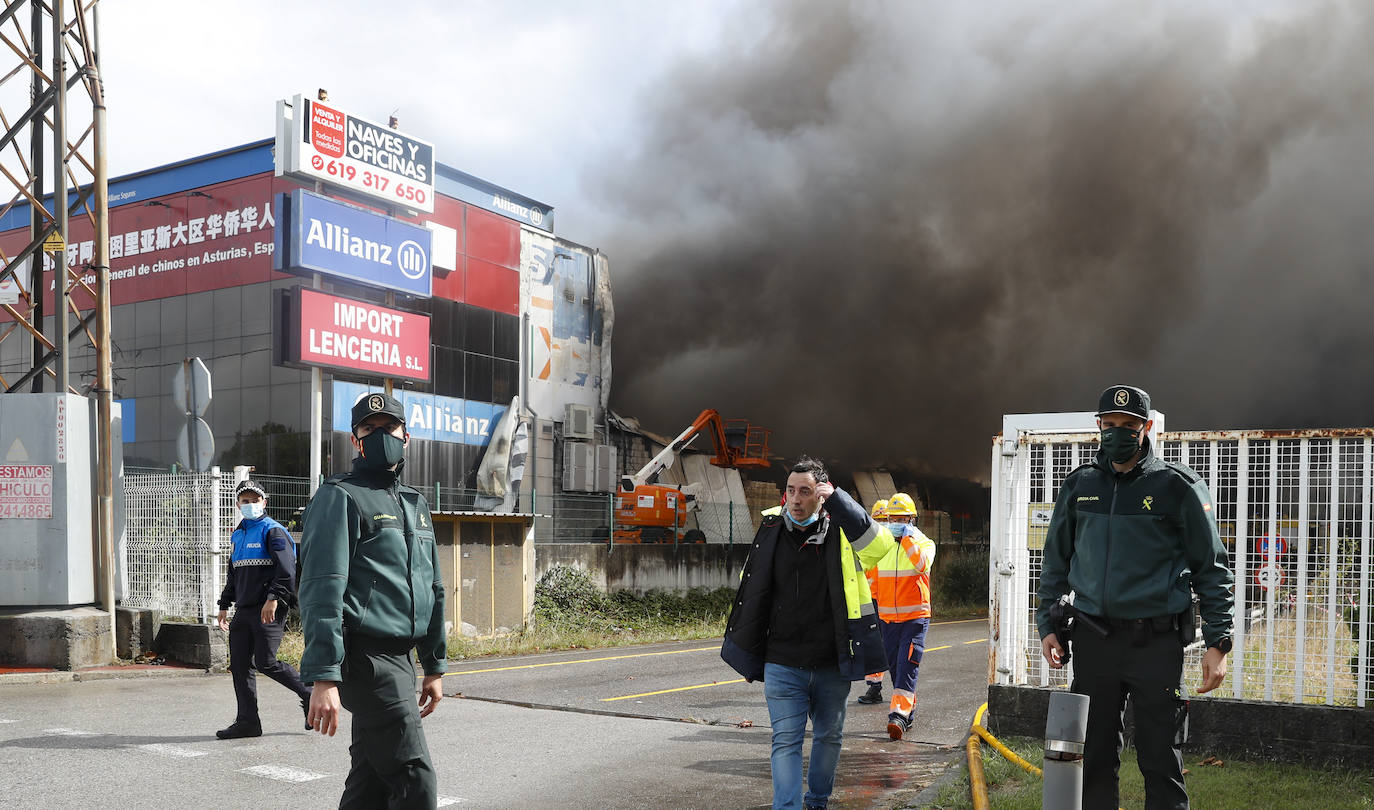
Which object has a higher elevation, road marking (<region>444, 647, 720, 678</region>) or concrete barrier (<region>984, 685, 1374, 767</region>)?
concrete barrier (<region>984, 685, 1374, 767</region>)

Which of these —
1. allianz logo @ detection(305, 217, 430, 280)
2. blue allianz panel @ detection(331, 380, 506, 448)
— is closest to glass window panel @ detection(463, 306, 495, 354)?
blue allianz panel @ detection(331, 380, 506, 448)

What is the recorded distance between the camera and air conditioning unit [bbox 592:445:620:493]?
108 feet

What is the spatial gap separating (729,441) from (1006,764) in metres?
30.9

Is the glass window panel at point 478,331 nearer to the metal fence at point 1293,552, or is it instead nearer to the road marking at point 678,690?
the road marking at point 678,690

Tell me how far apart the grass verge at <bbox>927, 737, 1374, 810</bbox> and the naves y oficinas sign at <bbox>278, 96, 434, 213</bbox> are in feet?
54.0

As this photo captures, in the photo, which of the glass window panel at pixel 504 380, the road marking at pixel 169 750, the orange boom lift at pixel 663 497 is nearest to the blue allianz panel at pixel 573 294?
the glass window panel at pixel 504 380

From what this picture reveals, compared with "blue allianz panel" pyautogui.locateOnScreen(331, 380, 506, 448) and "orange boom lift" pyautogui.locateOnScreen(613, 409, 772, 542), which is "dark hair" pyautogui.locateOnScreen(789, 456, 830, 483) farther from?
"blue allianz panel" pyautogui.locateOnScreen(331, 380, 506, 448)

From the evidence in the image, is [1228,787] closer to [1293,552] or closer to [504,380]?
[1293,552]

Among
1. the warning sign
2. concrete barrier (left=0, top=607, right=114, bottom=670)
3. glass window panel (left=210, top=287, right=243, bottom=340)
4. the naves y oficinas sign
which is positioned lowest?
concrete barrier (left=0, top=607, right=114, bottom=670)

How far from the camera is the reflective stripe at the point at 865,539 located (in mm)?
5176

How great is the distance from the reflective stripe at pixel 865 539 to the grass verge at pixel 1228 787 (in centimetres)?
163

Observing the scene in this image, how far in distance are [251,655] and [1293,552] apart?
6.97 m

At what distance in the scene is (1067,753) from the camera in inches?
139

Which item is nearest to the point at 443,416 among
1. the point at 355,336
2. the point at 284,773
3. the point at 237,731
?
the point at 355,336
